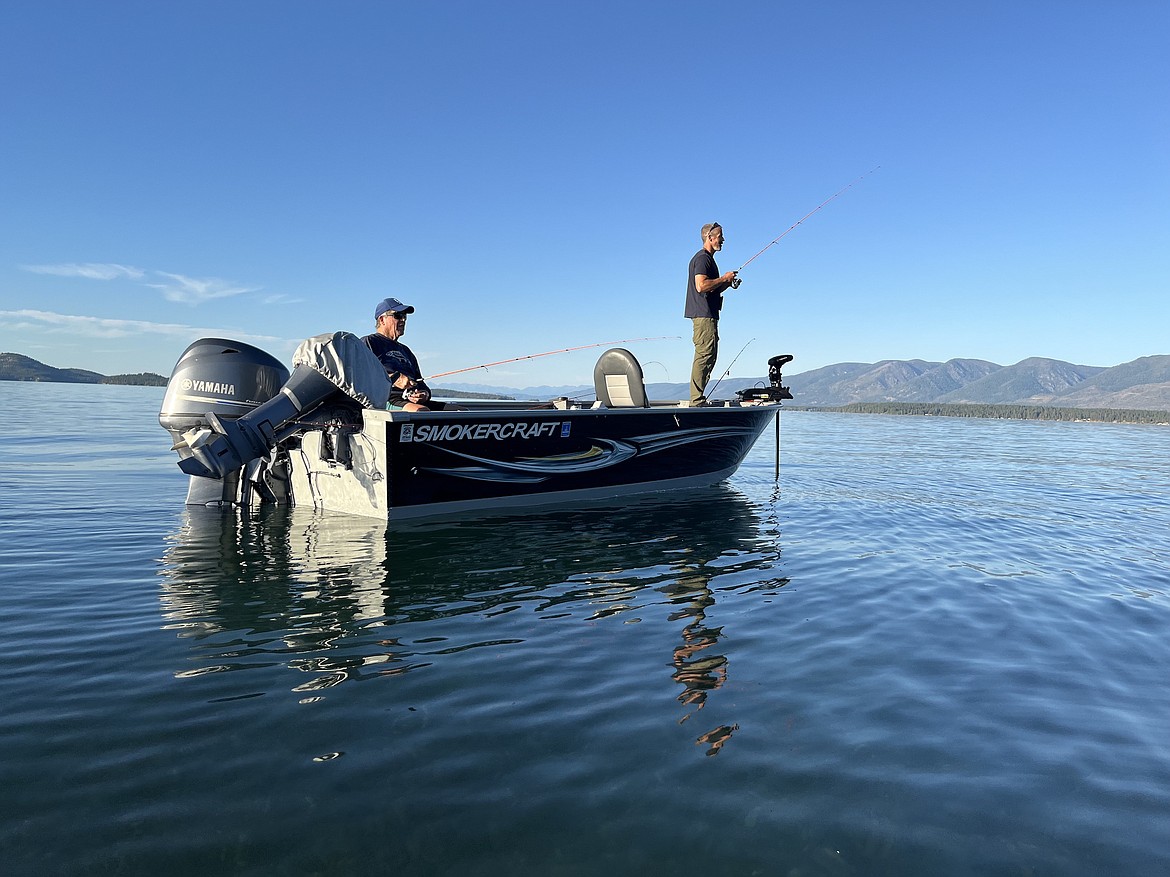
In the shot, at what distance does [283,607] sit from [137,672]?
1177 mm

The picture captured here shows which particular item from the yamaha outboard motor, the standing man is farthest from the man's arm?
the yamaha outboard motor

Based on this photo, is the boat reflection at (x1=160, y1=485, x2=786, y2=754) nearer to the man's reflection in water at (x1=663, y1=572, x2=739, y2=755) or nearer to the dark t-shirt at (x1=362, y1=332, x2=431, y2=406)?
the man's reflection in water at (x1=663, y1=572, x2=739, y2=755)

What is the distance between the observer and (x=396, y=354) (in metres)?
8.16

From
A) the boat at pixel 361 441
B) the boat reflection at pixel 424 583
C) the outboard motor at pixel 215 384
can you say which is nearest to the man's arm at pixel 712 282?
the boat at pixel 361 441

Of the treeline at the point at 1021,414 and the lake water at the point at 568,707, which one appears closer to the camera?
the lake water at the point at 568,707

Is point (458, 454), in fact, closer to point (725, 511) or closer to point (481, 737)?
point (725, 511)

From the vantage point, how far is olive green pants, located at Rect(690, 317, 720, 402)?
10.6 m

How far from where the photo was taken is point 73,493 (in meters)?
8.91

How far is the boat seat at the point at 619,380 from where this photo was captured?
10.4 meters

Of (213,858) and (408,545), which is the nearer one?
(213,858)

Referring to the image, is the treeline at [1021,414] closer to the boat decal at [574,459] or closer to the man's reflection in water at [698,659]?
the boat decal at [574,459]

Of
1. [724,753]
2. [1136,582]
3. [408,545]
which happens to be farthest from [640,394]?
[724,753]

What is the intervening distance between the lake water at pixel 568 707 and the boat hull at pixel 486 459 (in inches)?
39.6

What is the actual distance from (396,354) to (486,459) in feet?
5.29
